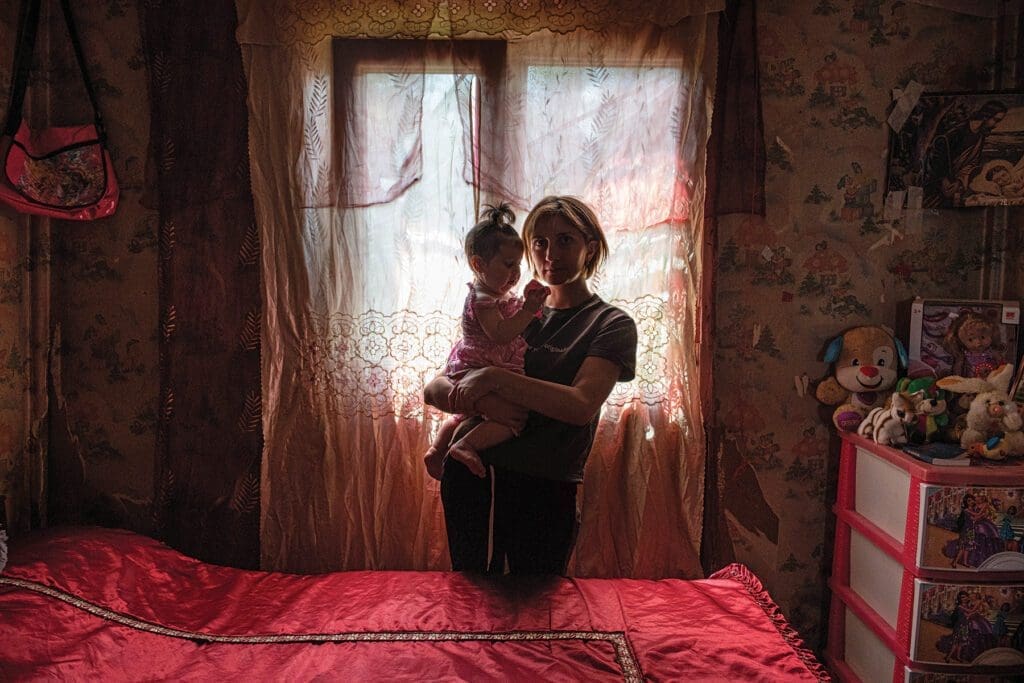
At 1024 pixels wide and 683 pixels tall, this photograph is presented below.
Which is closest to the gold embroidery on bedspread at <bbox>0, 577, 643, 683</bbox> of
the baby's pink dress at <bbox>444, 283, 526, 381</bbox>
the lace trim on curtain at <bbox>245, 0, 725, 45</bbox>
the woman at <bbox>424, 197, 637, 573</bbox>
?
the woman at <bbox>424, 197, 637, 573</bbox>

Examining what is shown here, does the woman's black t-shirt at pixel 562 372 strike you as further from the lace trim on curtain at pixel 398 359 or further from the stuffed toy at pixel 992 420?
the stuffed toy at pixel 992 420

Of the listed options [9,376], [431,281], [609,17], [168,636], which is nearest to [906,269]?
[609,17]

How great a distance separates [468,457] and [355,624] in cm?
49

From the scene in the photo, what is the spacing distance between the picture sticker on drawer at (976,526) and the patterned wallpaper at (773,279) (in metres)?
0.53

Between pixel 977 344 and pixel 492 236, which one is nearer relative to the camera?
pixel 492 236

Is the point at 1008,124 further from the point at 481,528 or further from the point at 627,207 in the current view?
the point at 481,528

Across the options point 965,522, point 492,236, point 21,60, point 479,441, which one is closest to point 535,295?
point 492,236

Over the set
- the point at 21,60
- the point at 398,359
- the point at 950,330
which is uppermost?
the point at 21,60

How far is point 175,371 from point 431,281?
2.89 ft

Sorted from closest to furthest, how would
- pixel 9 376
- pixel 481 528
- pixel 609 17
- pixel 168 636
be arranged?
pixel 168 636 < pixel 481 528 < pixel 609 17 < pixel 9 376

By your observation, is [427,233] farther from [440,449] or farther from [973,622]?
[973,622]

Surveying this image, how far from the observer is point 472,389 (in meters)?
1.61

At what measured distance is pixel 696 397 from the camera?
1.99 m

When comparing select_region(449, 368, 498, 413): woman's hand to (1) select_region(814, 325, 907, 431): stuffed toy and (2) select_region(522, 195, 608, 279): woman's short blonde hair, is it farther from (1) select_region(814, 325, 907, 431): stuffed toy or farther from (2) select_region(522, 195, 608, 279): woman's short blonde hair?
(1) select_region(814, 325, 907, 431): stuffed toy
